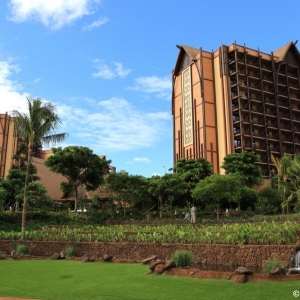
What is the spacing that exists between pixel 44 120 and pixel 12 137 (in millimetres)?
39048

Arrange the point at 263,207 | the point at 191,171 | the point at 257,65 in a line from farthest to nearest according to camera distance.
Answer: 1. the point at 257,65
2. the point at 191,171
3. the point at 263,207

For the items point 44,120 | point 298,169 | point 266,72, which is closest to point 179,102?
point 266,72

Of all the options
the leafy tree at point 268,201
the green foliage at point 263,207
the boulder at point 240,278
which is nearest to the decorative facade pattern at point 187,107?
the leafy tree at point 268,201

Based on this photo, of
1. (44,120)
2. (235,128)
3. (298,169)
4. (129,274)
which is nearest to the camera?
(129,274)

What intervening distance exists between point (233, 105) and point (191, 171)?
20035mm

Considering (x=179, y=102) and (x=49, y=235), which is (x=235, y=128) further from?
(x=49, y=235)

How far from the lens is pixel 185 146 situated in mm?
52969

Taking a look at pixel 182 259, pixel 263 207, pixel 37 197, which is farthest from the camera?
pixel 263 207

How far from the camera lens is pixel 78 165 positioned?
31.4 m

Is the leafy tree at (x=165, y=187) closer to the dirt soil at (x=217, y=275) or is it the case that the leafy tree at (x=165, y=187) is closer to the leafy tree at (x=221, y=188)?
the leafy tree at (x=221, y=188)

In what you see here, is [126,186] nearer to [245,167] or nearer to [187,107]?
[245,167]

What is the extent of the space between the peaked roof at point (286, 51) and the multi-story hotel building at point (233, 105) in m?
0.16

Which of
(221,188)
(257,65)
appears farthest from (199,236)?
(257,65)

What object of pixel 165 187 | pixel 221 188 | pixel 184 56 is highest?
pixel 184 56
